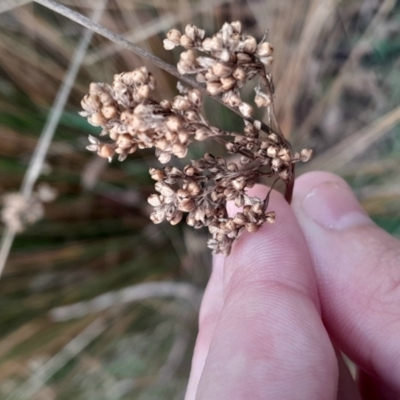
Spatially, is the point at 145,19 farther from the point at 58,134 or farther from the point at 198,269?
the point at 198,269

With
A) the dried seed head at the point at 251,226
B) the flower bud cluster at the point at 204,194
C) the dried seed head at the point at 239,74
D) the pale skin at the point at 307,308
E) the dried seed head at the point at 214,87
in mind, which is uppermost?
the dried seed head at the point at 239,74

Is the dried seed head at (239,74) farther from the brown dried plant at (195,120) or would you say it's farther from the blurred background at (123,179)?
the blurred background at (123,179)

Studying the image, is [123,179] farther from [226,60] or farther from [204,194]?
[226,60]

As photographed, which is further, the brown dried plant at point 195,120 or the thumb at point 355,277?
the thumb at point 355,277

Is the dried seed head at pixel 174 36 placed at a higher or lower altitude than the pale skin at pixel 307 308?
higher

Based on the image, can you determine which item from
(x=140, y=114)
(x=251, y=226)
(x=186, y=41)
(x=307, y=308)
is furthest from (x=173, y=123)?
(x=307, y=308)

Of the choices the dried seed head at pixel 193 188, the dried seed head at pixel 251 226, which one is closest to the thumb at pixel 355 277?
the dried seed head at pixel 251 226

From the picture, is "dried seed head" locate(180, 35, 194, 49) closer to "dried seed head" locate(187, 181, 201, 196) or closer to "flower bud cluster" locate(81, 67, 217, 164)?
"flower bud cluster" locate(81, 67, 217, 164)

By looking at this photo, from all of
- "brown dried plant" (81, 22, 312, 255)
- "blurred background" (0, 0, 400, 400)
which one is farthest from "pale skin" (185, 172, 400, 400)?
"blurred background" (0, 0, 400, 400)
